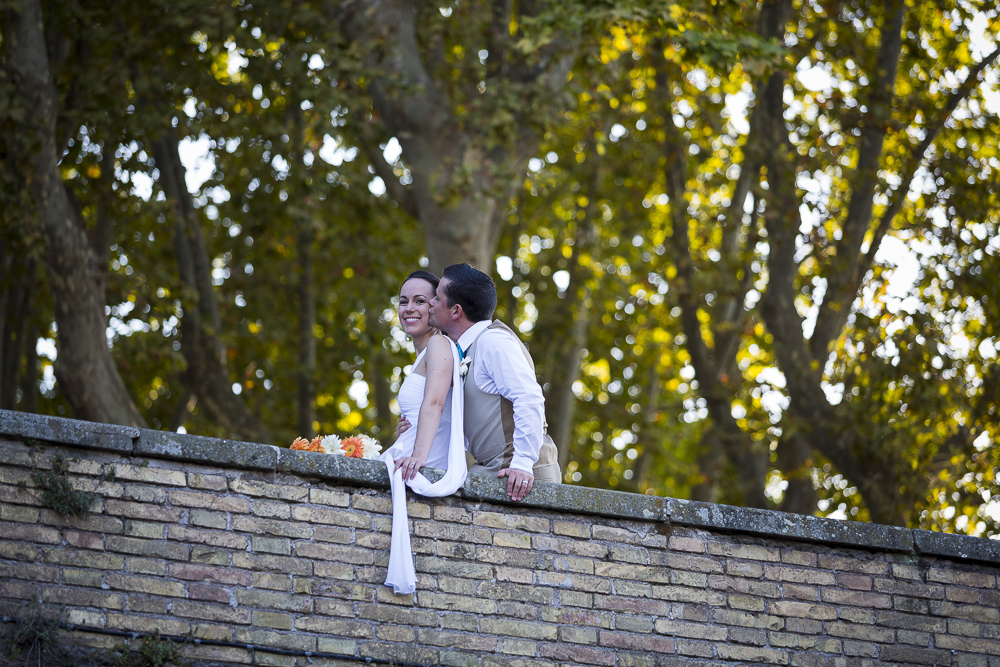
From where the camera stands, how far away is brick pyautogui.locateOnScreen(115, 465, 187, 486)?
4863mm

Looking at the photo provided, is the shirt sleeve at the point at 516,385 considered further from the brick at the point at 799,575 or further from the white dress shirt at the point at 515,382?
the brick at the point at 799,575

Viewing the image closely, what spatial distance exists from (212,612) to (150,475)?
0.72m

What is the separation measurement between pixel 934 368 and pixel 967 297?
0.99m

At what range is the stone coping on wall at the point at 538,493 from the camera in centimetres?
483

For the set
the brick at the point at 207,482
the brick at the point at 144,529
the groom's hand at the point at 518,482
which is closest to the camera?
the brick at the point at 144,529

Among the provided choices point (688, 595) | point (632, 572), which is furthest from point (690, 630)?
point (632, 572)

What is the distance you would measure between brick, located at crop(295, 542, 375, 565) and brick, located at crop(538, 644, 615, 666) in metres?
1.00

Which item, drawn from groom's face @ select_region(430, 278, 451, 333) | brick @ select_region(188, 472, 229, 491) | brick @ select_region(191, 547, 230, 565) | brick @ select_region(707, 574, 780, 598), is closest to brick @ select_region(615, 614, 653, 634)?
brick @ select_region(707, 574, 780, 598)

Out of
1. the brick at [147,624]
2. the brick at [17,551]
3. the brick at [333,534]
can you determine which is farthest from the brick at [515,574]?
the brick at [17,551]

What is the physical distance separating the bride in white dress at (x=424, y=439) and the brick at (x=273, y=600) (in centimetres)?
41

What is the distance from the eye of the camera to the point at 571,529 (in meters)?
5.35

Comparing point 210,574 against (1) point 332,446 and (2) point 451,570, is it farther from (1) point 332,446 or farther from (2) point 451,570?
(2) point 451,570

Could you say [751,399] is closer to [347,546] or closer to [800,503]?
[800,503]

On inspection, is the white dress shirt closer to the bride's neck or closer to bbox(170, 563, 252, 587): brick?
the bride's neck
